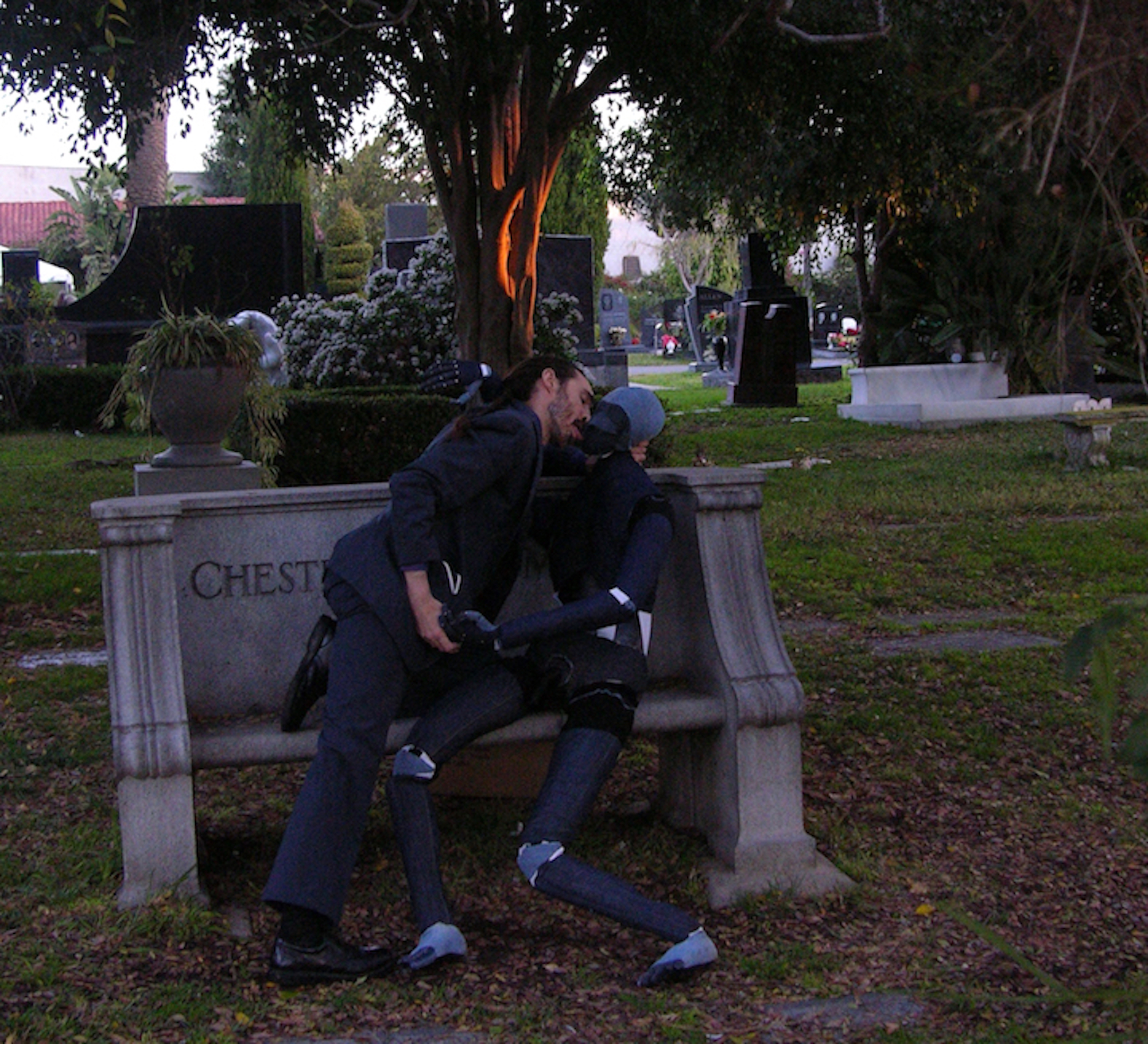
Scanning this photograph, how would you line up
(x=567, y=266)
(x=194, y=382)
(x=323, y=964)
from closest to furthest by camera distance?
(x=323, y=964) → (x=194, y=382) → (x=567, y=266)

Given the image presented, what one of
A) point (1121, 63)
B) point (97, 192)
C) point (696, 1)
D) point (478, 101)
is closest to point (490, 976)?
point (1121, 63)

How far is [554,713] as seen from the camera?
3.70 metres

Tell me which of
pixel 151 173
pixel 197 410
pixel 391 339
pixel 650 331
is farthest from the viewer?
pixel 650 331

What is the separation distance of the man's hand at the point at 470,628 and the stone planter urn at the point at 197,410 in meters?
5.65

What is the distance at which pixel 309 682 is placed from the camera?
3.58m

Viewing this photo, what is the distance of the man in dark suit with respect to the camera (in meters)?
3.26

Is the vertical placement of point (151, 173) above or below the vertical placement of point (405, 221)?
above

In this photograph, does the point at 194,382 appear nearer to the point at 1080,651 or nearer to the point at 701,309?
the point at 1080,651

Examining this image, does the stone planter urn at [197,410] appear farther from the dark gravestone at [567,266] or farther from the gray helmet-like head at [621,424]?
the dark gravestone at [567,266]

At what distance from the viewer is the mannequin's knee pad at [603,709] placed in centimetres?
356

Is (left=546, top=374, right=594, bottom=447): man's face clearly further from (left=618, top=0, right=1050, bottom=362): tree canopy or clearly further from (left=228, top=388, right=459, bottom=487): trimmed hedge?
(left=228, top=388, right=459, bottom=487): trimmed hedge

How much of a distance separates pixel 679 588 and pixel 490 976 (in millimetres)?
1317

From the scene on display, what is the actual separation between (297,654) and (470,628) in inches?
29.0

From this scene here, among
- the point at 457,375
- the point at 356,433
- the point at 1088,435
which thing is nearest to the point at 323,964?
the point at 457,375
